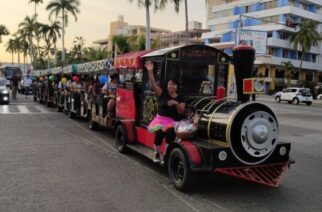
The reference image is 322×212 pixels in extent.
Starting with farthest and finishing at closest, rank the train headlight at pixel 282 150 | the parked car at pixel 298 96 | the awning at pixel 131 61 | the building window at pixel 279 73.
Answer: the building window at pixel 279 73 → the parked car at pixel 298 96 → the awning at pixel 131 61 → the train headlight at pixel 282 150

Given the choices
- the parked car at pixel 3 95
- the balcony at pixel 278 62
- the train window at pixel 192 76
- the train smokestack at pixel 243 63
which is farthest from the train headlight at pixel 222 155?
the balcony at pixel 278 62

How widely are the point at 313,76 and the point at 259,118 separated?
71643mm

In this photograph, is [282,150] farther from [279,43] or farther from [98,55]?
[279,43]

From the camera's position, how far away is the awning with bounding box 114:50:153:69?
8384 millimetres

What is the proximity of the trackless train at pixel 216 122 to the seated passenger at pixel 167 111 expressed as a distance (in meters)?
0.17

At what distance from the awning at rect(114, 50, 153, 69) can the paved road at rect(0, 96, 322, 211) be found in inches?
78.3

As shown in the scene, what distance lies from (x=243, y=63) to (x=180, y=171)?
6.28 ft

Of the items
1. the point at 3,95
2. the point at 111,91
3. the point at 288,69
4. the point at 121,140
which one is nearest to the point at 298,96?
the point at 288,69

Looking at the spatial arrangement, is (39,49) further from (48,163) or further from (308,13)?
(48,163)

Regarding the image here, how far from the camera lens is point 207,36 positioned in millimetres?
75875

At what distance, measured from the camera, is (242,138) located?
5836 millimetres

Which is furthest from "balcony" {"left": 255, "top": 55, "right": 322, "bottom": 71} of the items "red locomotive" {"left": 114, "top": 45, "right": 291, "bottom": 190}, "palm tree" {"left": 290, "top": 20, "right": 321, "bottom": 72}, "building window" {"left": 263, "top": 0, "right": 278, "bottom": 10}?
"red locomotive" {"left": 114, "top": 45, "right": 291, "bottom": 190}

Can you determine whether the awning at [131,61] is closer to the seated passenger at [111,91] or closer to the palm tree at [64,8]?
the seated passenger at [111,91]

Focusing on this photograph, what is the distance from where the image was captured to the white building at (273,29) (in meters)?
63.8
